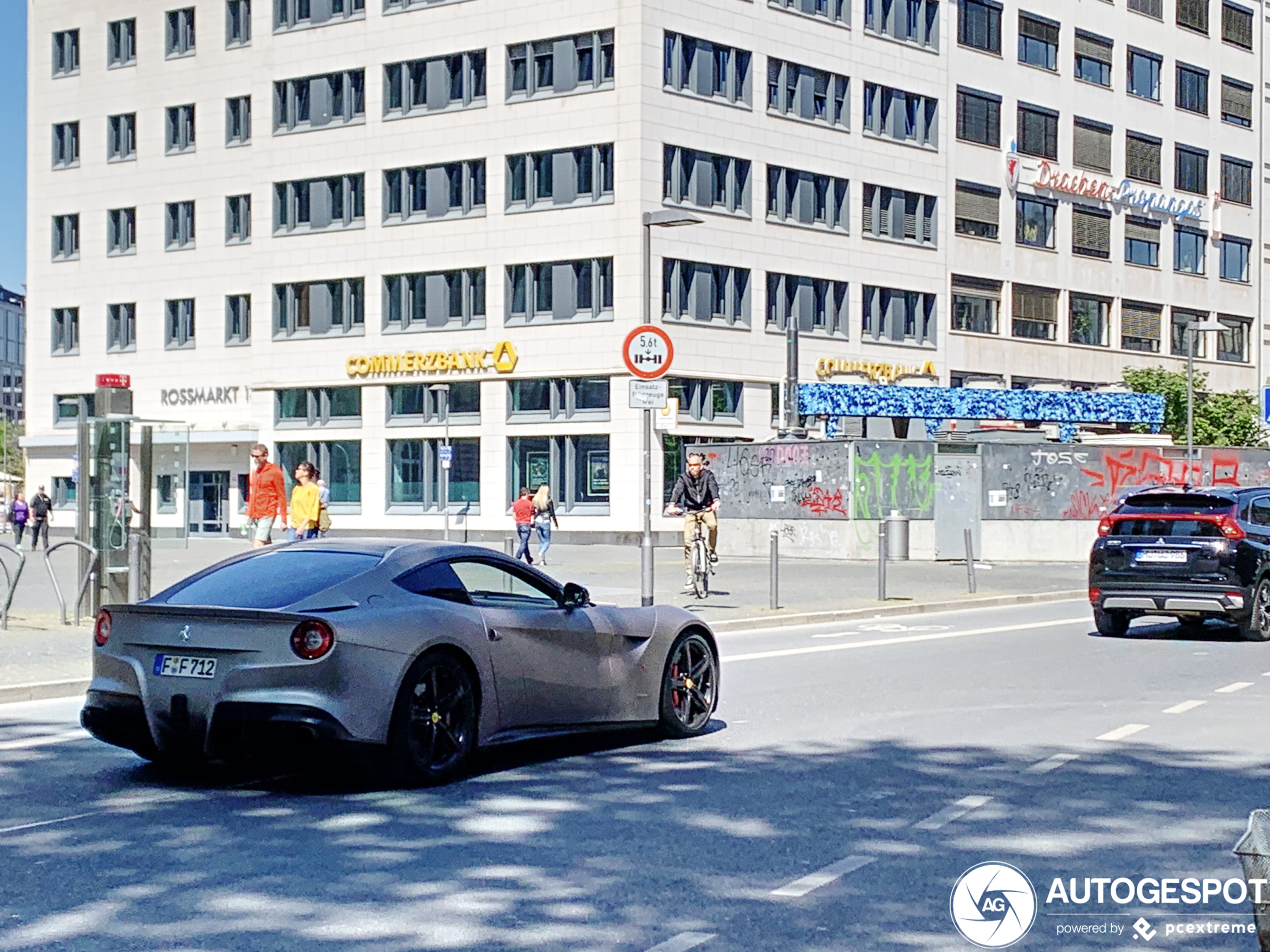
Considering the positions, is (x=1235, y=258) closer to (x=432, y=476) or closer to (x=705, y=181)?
(x=705, y=181)

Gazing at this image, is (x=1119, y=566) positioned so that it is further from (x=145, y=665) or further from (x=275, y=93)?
(x=275, y=93)

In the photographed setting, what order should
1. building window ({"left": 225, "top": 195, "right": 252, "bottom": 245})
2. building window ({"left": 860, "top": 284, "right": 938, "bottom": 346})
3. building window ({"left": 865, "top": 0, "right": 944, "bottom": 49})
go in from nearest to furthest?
building window ({"left": 865, "top": 0, "right": 944, "bottom": 49}), building window ({"left": 860, "top": 284, "right": 938, "bottom": 346}), building window ({"left": 225, "top": 195, "right": 252, "bottom": 245})

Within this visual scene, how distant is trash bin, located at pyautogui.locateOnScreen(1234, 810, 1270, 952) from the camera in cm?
398

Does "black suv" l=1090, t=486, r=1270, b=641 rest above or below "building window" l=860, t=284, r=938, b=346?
below

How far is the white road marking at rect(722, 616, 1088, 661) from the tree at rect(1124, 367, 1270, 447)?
4021 centimetres

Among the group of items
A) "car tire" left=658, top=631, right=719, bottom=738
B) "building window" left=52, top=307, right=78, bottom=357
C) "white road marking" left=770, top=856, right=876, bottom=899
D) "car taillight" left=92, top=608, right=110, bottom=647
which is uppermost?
"building window" left=52, top=307, right=78, bottom=357

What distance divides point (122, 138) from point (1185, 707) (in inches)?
2175

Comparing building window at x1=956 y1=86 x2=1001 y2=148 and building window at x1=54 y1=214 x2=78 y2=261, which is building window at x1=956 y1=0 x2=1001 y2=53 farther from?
building window at x1=54 y1=214 x2=78 y2=261

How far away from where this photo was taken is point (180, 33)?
61.1 metres

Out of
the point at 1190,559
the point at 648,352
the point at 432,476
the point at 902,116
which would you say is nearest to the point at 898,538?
the point at 648,352

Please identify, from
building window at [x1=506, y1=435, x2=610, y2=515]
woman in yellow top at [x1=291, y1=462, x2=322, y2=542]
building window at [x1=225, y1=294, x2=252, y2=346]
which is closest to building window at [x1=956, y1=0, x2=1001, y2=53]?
building window at [x1=506, y1=435, x2=610, y2=515]

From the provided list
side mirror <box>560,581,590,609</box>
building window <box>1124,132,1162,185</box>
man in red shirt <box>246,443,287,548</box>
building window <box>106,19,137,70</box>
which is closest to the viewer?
side mirror <box>560,581,590,609</box>

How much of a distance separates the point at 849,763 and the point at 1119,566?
33.6ft

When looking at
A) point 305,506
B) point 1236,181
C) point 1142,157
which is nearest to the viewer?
point 305,506
